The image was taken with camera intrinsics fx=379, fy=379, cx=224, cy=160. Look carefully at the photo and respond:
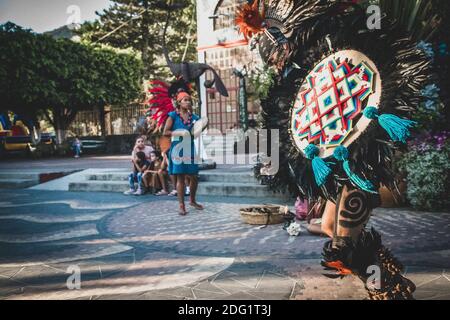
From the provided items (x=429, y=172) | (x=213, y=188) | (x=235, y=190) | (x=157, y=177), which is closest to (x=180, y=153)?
(x=235, y=190)

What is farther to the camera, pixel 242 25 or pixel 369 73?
pixel 242 25

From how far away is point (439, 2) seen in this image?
2.61 meters

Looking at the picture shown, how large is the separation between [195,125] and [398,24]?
4612mm

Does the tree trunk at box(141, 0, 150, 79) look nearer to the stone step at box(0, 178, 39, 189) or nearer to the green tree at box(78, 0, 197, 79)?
the green tree at box(78, 0, 197, 79)

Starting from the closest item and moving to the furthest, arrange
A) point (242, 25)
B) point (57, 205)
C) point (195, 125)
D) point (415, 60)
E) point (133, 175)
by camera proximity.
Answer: point (415, 60) → point (242, 25) → point (195, 125) → point (57, 205) → point (133, 175)

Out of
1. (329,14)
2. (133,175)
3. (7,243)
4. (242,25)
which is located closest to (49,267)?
(7,243)

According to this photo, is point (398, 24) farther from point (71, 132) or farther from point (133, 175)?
point (71, 132)

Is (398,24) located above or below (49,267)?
above

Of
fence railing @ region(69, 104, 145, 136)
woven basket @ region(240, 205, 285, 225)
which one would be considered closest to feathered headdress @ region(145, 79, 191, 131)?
woven basket @ region(240, 205, 285, 225)

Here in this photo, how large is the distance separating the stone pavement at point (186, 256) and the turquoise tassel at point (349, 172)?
960 millimetres

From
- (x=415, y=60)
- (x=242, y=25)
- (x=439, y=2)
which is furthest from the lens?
(x=439, y=2)

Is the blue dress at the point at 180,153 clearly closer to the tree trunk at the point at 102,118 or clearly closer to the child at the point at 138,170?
the child at the point at 138,170

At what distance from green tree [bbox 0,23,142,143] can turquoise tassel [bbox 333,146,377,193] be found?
62.8ft

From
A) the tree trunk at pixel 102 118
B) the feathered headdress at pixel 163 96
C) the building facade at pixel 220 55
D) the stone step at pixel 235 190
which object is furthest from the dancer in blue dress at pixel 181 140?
the tree trunk at pixel 102 118
